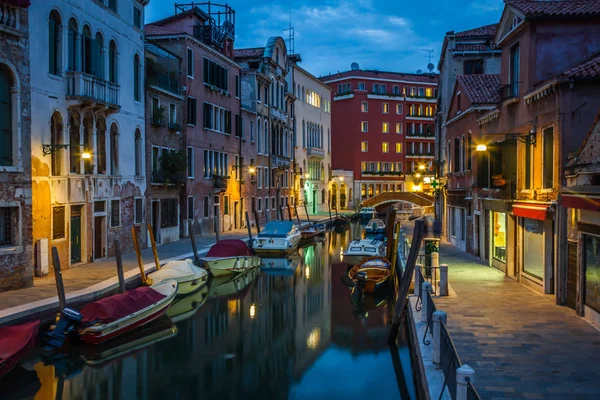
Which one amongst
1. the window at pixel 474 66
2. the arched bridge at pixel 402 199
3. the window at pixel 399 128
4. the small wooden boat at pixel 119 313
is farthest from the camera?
the window at pixel 399 128

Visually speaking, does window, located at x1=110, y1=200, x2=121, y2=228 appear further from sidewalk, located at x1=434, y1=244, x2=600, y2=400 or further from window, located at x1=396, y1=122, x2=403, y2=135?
window, located at x1=396, y1=122, x2=403, y2=135

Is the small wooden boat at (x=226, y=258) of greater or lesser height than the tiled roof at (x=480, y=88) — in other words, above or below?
below

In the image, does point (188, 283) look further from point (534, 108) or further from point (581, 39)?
point (581, 39)

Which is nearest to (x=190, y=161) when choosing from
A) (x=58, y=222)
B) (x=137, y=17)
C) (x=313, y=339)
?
(x=137, y=17)

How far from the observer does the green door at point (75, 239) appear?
18609 millimetres

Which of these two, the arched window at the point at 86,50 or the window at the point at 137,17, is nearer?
the arched window at the point at 86,50

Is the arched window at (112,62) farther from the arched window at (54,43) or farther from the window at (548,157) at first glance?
the window at (548,157)

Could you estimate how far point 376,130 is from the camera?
6062cm

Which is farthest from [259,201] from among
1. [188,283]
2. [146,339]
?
[146,339]

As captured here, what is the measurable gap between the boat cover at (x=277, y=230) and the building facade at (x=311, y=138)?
62.3ft

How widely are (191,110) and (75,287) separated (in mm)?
14895

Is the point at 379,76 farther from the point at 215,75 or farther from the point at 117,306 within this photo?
the point at 117,306

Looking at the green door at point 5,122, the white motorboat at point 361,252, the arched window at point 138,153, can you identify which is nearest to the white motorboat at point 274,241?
the white motorboat at point 361,252

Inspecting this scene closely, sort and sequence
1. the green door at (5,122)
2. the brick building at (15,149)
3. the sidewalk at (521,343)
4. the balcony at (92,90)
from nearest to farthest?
the sidewalk at (521,343), the brick building at (15,149), the green door at (5,122), the balcony at (92,90)
